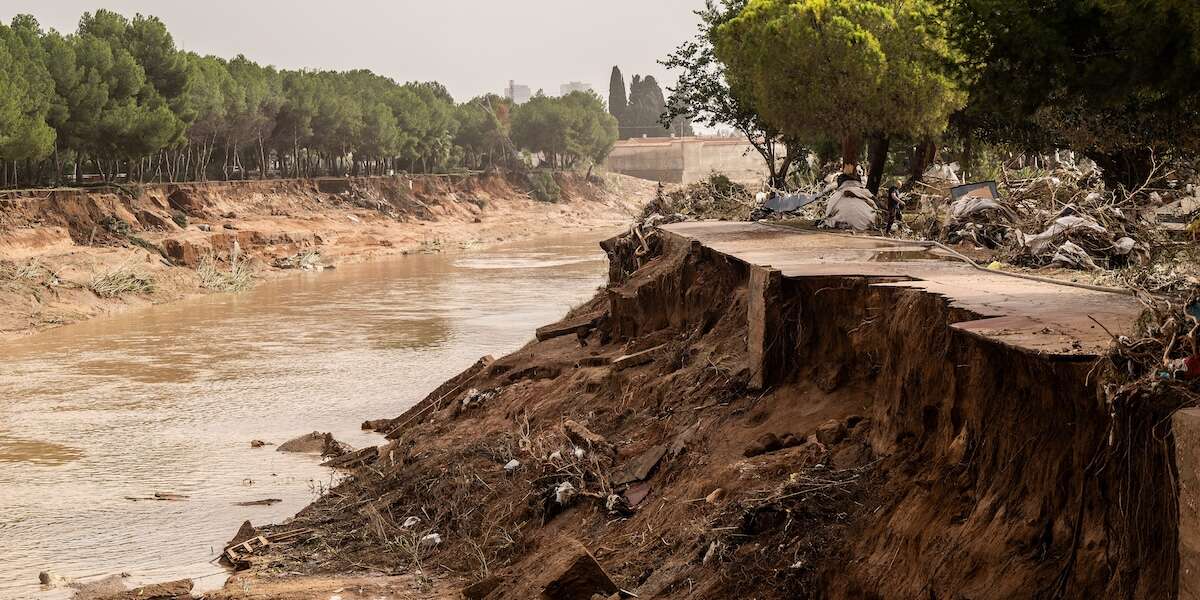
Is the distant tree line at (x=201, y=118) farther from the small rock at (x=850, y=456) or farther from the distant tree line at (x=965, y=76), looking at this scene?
the small rock at (x=850, y=456)

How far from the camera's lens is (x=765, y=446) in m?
9.99

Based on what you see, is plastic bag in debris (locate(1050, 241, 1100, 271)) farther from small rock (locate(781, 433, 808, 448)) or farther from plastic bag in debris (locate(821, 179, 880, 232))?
plastic bag in debris (locate(821, 179, 880, 232))

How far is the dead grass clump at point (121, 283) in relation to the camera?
39.3 metres

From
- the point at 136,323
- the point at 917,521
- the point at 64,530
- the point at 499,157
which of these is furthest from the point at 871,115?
the point at 499,157

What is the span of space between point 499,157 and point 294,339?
73.0 meters

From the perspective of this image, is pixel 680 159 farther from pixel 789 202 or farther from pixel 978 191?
pixel 978 191

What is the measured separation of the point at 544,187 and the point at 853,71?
75475 mm

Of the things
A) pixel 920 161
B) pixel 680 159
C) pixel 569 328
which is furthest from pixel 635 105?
pixel 569 328

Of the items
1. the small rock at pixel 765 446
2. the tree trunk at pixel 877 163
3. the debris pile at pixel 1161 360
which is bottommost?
the small rock at pixel 765 446

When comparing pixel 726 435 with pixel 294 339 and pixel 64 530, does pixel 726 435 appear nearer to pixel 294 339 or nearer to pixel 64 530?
pixel 64 530

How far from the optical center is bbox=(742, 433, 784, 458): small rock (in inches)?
393

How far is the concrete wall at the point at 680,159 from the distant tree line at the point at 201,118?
40.3 ft

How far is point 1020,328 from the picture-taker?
7.55 metres

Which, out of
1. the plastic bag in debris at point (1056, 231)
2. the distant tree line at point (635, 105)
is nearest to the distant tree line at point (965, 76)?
A: the plastic bag in debris at point (1056, 231)
